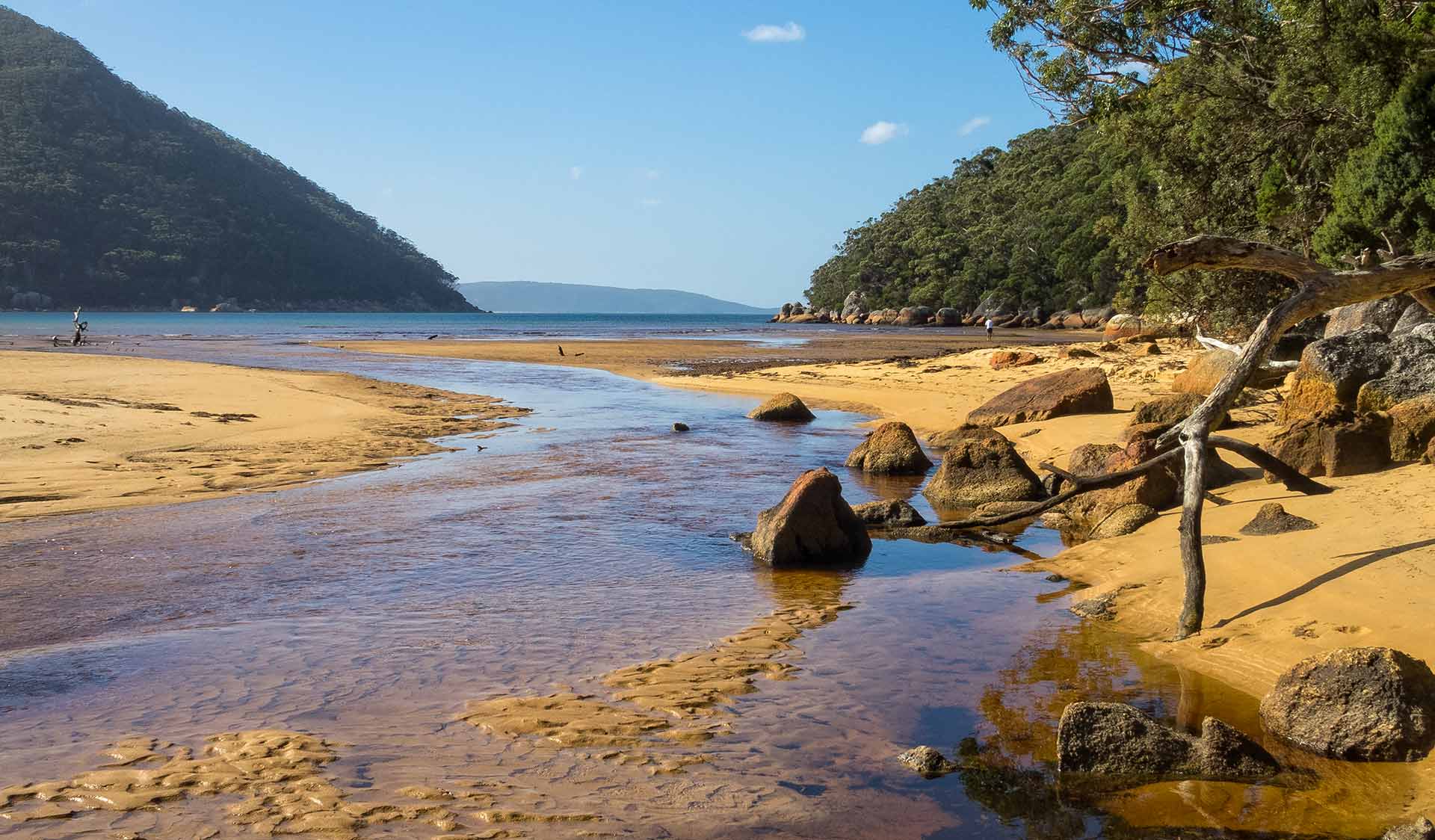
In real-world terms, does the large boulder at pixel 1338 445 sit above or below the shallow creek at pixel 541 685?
above

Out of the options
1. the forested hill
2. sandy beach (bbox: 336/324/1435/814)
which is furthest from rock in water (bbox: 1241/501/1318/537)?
the forested hill

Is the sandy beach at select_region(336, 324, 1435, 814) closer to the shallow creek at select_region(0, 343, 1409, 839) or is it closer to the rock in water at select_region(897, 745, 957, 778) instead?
the shallow creek at select_region(0, 343, 1409, 839)

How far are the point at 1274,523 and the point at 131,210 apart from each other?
14212 cm

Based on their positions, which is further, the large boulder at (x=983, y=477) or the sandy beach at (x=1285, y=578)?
the large boulder at (x=983, y=477)

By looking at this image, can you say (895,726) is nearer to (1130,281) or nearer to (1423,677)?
(1423,677)

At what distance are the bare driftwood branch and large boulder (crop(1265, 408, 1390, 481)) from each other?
2915 millimetres

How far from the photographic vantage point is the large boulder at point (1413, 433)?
923 centimetres

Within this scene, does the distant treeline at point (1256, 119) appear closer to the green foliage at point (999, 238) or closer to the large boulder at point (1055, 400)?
the large boulder at point (1055, 400)

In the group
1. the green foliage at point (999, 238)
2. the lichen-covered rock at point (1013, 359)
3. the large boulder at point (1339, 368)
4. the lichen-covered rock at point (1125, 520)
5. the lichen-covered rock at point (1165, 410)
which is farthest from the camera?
the green foliage at point (999, 238)

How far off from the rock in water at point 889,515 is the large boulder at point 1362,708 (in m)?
5.55

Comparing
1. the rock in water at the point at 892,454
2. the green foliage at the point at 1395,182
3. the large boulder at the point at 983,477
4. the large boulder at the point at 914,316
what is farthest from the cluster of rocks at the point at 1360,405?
the large boulder at the point at 914,316

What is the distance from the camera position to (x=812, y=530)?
9312 mm

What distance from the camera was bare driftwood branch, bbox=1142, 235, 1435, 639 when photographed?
6.43m

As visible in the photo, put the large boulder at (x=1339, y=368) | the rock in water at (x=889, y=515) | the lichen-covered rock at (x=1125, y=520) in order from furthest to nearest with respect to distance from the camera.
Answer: the large boulder at (x=1339, y=368) → the rock in water at (x=889, y=515) → the lichen-covered rock at (x=1125, y=520)
